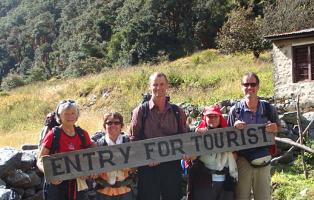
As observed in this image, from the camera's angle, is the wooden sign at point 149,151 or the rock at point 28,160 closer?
the wooden sign at point 149,151

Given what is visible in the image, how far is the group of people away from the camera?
14.7 feet

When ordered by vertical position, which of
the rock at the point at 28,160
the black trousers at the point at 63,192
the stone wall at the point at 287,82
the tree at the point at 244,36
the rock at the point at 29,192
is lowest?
the rock at the point at 29,192

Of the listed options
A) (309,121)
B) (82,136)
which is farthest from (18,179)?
(309,121)

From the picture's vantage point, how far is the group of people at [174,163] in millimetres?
4469

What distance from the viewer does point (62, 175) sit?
4359 millimetres

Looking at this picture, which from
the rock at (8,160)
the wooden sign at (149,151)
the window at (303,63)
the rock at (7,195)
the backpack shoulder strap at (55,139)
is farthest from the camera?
the window at (303,63)

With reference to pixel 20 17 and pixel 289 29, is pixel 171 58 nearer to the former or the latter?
pixel 289 29

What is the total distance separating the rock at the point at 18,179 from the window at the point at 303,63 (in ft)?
39.2

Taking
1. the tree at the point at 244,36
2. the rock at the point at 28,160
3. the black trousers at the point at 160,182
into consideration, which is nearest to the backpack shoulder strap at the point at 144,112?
the black trousers at the point at 160,182

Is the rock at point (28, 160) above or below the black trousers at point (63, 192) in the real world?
above

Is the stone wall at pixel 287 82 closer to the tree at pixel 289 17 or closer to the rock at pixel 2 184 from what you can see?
the rock at pixel 2 184

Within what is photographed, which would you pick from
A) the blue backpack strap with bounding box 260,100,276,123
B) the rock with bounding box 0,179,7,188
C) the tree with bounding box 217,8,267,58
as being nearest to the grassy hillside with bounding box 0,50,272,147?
the tree with bounding box 217,8,267,58

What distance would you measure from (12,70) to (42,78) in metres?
28.3

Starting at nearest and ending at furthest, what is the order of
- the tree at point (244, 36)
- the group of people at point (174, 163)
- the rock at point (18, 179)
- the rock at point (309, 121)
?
the group of people at point (174, 163) → the rock at point (18, 179) → the rock at point (309, 121) → the tree at point (244, 36)
